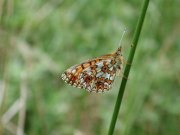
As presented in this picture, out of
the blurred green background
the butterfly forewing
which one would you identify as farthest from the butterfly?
the blurred green background

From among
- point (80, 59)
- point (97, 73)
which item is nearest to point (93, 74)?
point (97, 73)

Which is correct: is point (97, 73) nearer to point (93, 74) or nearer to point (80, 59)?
point (93, 74)

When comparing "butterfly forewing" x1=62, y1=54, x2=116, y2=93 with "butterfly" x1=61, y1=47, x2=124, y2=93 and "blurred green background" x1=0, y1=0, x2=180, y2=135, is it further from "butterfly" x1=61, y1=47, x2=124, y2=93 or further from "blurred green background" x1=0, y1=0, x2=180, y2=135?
"blurred green background" x1=0, y1=0, x2=180, y2=135

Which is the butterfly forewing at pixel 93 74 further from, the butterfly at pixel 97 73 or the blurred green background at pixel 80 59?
the blurred green background at pixel 80 59

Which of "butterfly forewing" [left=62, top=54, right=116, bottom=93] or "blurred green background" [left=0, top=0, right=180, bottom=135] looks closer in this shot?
"butterfly forewing" [left=62, top=54, right=116, bottom=93]

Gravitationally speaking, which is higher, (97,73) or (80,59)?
(80,59)
